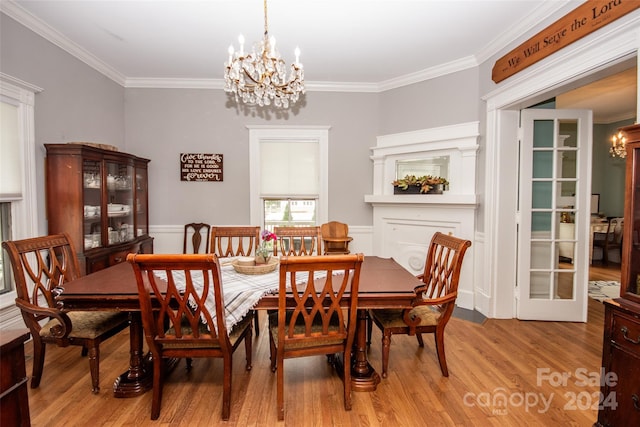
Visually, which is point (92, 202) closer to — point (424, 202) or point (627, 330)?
point (424, 202)

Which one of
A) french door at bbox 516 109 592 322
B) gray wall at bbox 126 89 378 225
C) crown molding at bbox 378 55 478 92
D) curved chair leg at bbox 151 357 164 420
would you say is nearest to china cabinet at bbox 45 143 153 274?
gray wall at bbox 126 89 378 225

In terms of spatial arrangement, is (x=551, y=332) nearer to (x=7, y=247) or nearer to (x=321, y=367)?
(x=321, y=367)

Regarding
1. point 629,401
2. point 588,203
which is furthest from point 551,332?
point 629,401

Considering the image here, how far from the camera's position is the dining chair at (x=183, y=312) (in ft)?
5.36

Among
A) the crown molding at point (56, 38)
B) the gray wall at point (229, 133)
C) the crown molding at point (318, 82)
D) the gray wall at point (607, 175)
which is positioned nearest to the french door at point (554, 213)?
the crown molding at point (318, 82)

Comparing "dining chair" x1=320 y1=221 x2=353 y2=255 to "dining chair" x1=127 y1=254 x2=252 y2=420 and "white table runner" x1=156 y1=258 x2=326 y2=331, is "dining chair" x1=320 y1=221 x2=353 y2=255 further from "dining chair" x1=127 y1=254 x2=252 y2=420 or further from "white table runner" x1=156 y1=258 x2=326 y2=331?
"dining chair" x1=127 y1=254 x2=252 y2=420

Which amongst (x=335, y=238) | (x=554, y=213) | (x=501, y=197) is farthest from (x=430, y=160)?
(x=335, y=238)

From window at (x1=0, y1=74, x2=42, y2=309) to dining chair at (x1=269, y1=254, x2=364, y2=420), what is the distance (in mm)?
2456

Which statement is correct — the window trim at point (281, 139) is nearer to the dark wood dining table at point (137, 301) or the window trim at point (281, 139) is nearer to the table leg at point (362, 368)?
the dark wood dining table at point (137, 301)

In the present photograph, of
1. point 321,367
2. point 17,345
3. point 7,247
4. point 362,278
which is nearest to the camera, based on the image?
point 17,345

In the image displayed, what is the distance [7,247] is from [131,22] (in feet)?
6.75

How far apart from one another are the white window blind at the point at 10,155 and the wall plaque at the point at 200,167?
5.41ft

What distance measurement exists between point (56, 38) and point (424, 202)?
397 cm

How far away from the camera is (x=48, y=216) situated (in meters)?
2.95
